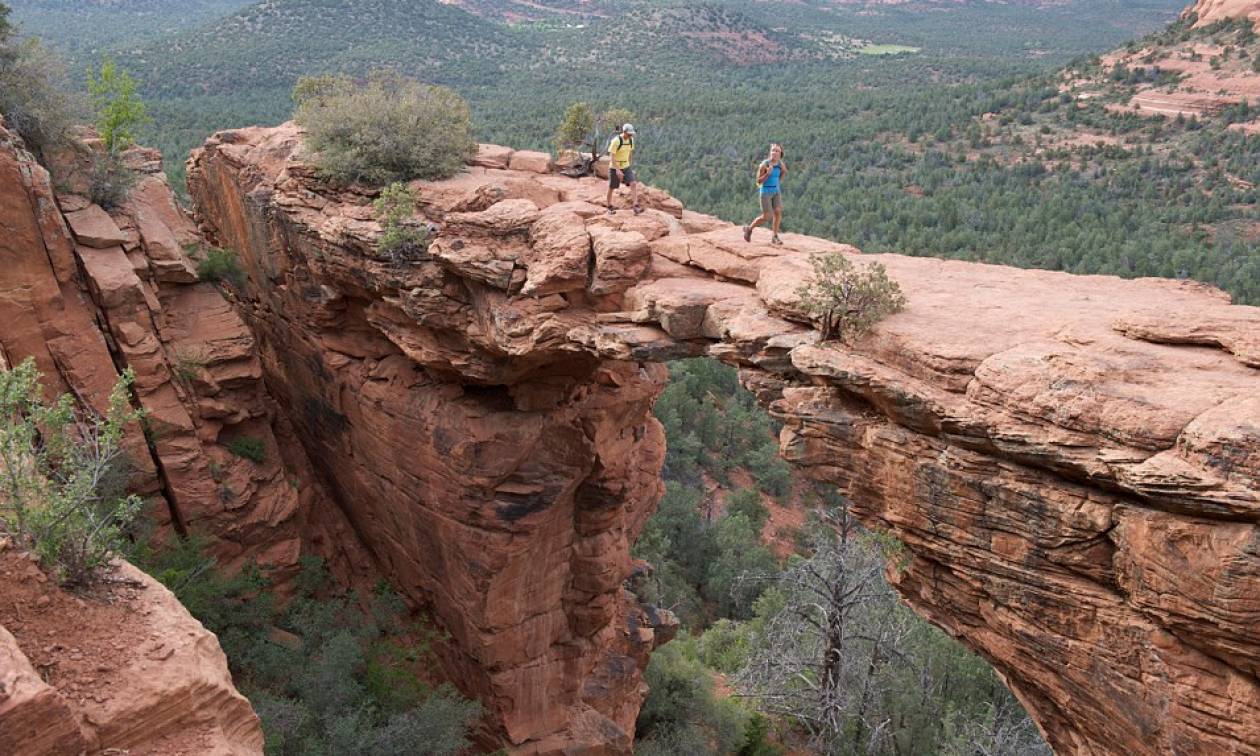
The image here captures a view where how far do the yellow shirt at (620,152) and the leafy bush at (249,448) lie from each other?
900cm

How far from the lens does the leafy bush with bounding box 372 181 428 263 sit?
13.4 meters

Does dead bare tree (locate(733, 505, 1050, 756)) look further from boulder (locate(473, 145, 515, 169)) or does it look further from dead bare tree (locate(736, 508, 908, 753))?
boulder (locate(473, 145, 515, 169))

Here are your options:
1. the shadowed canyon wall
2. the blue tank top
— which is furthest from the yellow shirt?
the shadowed canyon wall

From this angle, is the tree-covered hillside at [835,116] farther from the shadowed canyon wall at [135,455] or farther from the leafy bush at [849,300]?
the leafy bush at [849,300]

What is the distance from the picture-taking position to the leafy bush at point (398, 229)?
43.9 ft

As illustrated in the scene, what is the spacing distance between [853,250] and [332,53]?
64.0m

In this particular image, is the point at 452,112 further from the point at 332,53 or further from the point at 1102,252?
the point at 332,53

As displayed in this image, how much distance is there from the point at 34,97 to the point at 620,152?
35.1ft

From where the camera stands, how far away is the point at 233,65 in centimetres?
6303

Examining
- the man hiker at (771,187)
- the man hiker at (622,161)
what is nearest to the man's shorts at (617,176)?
the man hiker at (622,161)

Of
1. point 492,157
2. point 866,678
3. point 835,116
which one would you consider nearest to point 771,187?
point 492,157

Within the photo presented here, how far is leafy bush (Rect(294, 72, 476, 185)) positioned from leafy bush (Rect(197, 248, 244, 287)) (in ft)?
10.4

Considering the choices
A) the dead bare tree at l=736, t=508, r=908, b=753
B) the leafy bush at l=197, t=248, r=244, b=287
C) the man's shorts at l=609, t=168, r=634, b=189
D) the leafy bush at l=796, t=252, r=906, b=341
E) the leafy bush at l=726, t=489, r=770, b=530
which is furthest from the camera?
the leafy bush at l=726, t=489, r=770, b=530

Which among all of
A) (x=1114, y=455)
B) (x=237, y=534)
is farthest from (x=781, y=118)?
(x=1114, y=455)
